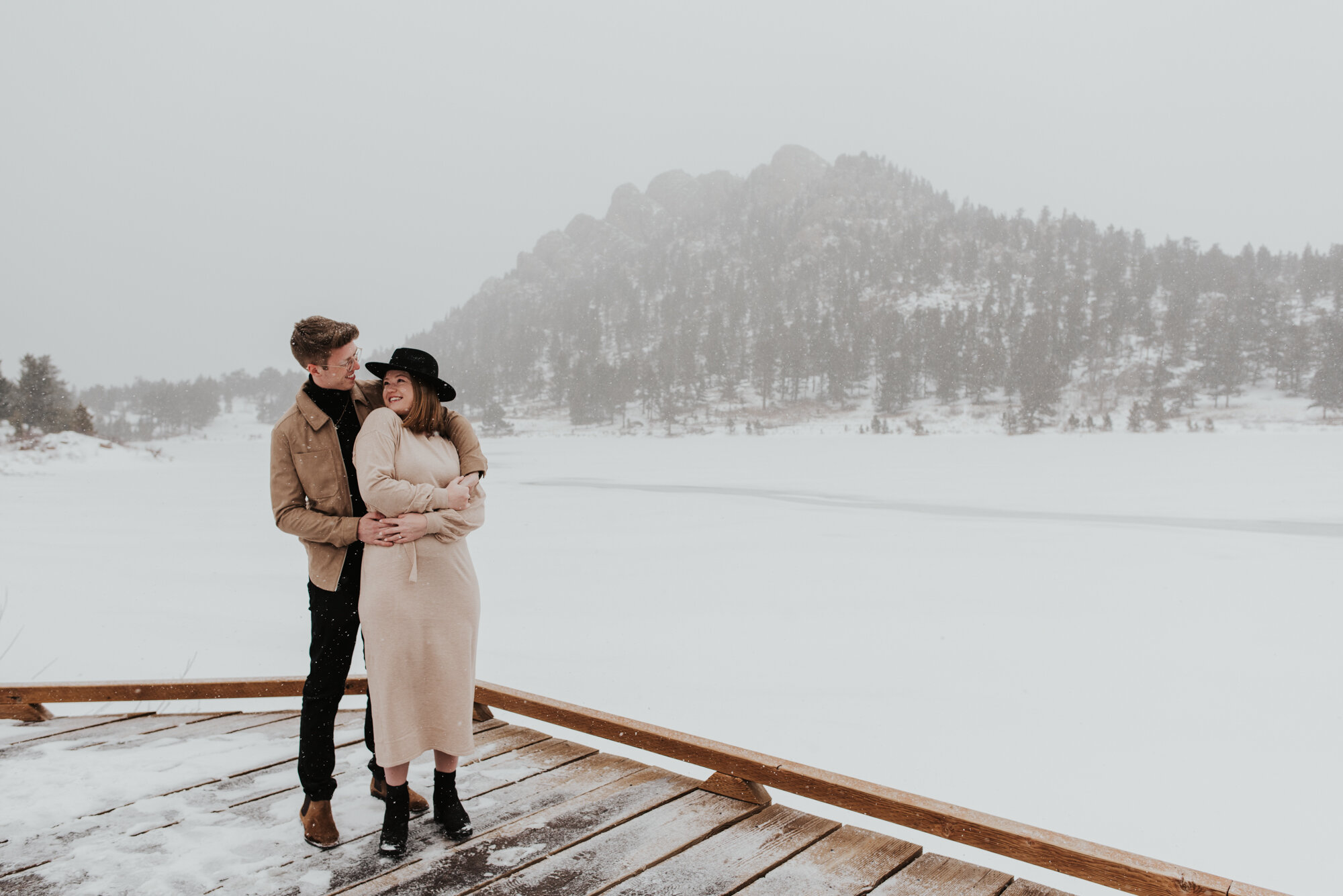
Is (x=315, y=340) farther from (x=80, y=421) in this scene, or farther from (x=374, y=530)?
(x=80, y=421)

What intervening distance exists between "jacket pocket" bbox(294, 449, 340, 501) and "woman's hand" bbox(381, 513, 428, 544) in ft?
0.91

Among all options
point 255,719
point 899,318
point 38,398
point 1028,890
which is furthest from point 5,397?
point 899,318

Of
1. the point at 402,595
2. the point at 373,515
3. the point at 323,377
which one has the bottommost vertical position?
the point at 402,595

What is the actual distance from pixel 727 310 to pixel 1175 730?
80360 mm

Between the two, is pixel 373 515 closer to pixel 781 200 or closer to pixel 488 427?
pixel 488 427

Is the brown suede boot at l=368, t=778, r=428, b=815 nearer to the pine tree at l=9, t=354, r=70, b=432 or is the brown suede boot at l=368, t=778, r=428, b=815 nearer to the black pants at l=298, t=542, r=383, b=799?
the black pants at l=298, t=542, r=383, b=799

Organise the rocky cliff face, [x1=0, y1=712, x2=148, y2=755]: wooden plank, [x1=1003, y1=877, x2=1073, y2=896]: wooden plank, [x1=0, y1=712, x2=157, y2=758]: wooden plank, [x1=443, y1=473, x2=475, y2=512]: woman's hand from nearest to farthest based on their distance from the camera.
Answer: [x1=1003, y1=877, x2=1073, y2=896]: wooden plank
[x1=443, y1=473, x2=475, y2=512]: woman's hand
[x1=0, y1=712, x2=157, y2=758]: wooden plank
[x1=0, y1=712, x2=148, y2=755]: wooden plank
the rocky cliff face

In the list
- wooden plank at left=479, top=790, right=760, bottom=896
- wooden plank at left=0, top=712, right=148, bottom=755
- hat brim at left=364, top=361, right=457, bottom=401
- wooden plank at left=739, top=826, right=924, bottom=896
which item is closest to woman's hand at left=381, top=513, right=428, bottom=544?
hat brim at left=364, top=361, right=457, bottom=401

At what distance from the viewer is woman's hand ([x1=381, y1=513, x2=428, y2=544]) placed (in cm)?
217

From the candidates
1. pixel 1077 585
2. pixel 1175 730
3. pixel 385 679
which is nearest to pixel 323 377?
pixel 385 679

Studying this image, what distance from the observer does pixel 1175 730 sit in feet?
15.5

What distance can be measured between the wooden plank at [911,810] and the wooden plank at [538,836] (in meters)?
0.14

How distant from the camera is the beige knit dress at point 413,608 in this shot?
2197 millimetres

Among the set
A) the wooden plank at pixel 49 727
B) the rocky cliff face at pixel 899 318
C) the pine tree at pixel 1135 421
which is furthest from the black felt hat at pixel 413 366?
the rocky cliff face at pixel 899 318
